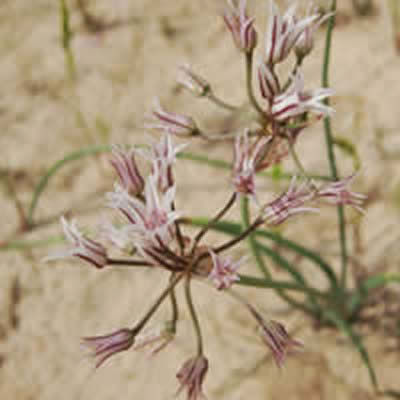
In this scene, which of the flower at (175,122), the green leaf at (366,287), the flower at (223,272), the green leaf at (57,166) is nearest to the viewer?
the flower at (223,272)

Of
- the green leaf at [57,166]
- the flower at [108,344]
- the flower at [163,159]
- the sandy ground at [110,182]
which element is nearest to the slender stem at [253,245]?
the sandy ground at [110,182]

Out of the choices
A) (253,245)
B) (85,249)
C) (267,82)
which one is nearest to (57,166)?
(253,245)

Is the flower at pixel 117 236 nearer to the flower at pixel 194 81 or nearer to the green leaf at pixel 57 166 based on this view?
the flower at pixel 194 81

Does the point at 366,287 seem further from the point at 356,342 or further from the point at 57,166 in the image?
the point at 57,166

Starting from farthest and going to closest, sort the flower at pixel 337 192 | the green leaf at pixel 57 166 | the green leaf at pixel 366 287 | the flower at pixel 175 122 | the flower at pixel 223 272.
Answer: the green leaf at pixel 57 166
the green leaf at pixel 366 287
the flower at pixel 175 122
the flower at pixel 337 192
the flower at pixel 223 272

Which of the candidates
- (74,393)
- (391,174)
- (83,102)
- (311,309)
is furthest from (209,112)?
(74,393)

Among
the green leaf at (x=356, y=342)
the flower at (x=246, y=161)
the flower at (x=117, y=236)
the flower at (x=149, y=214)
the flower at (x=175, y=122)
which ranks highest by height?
the flower at (x=175, y=122)

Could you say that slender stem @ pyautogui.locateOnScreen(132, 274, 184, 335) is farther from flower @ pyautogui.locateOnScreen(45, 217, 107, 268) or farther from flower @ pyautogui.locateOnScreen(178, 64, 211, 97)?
flower @ pyautogui.locateOnScreen(178, 64, 211, 97)

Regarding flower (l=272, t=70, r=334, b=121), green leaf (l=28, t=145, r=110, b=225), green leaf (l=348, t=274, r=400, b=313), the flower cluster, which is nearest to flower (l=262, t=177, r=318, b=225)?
the flower cluster
